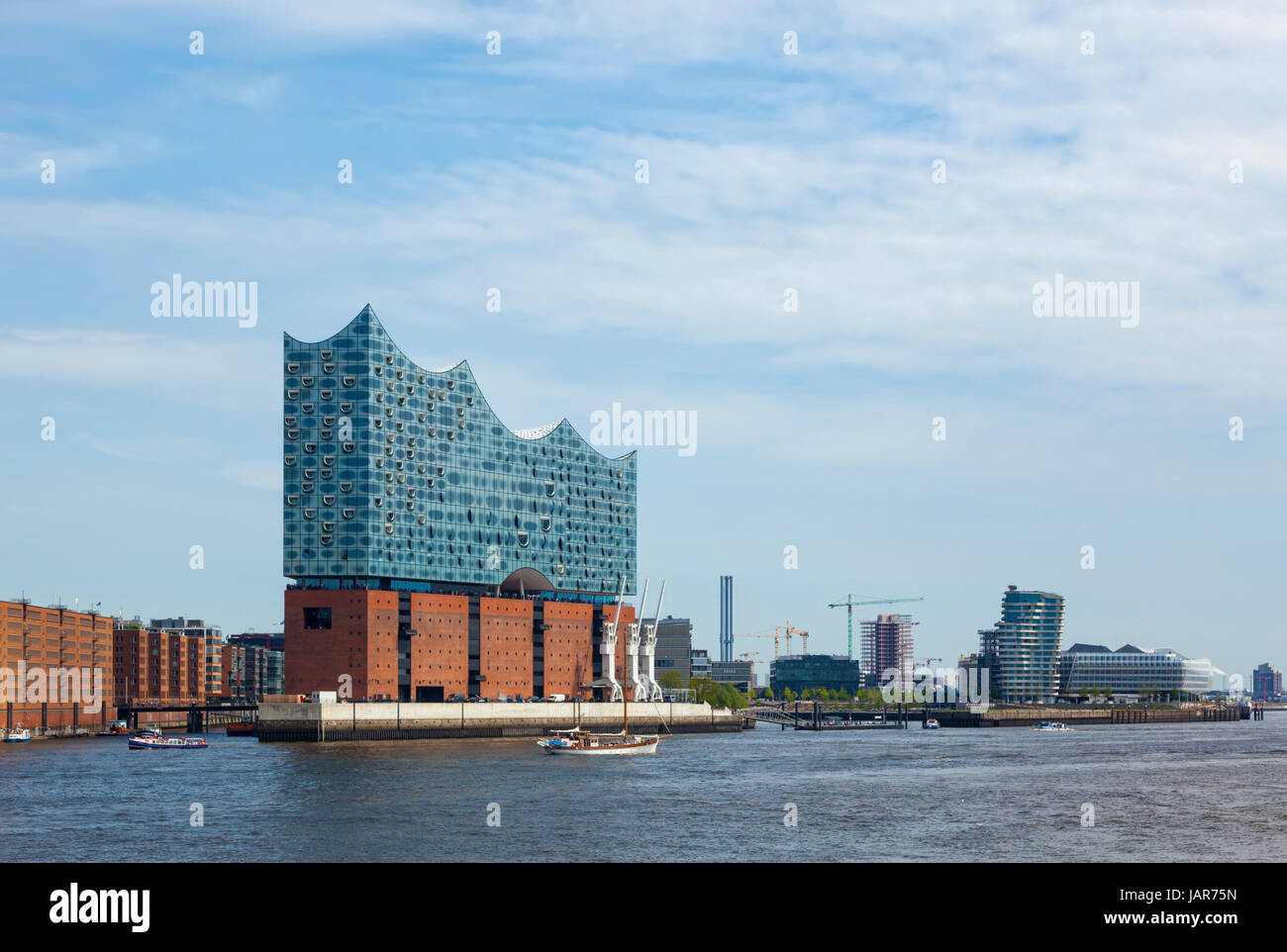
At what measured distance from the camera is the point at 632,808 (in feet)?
259

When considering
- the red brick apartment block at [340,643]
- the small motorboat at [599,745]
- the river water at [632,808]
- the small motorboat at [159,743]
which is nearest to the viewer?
the river water at [632,808]

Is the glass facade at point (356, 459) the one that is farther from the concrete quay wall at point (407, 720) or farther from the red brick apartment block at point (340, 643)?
the concrete quay wall at point (407, 720)

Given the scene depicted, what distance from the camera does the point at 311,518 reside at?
175500 mm

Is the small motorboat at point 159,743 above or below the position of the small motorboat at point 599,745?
below

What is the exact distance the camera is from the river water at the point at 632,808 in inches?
2349

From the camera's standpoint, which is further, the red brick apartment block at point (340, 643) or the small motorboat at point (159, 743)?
the red brick apartment block at point (340, 643)

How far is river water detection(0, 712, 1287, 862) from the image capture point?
196ft

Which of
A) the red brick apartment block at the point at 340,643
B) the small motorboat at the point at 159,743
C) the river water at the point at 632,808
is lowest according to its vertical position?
the small motorboat at the point at 159,743

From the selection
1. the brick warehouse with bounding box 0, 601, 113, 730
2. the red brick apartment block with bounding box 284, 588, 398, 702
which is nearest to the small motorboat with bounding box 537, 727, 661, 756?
the red brick apartment block with bounding box 284, 588, 398, 702

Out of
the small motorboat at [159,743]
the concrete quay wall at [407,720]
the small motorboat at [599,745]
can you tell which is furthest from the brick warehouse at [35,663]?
the small motorboat at [599,745]
